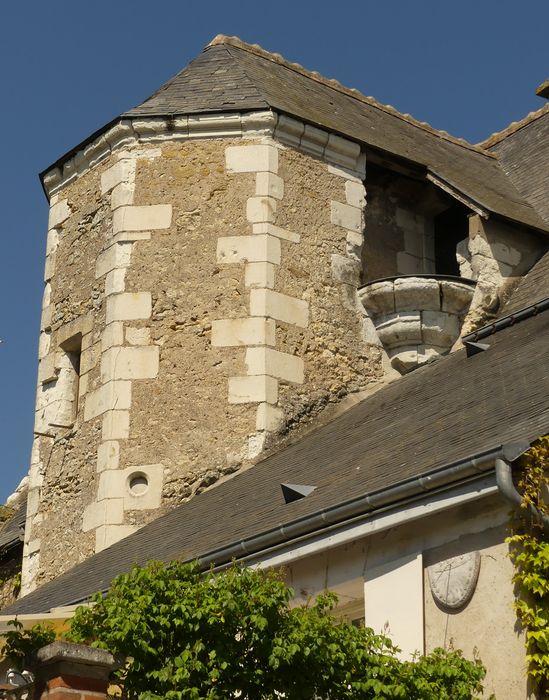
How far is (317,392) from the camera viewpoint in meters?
12.9

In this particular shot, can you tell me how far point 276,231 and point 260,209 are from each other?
9.3 inches

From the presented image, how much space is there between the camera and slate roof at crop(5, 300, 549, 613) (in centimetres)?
879

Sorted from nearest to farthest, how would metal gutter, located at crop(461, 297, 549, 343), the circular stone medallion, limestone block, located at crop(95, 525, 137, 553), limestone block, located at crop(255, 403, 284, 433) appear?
the circular stone medallion
metal gutter, located at crop(461, 297, 549, 343)
limestone block, located at crop(95, 525, 137, 553)
limestone block, located at crop(255, 403, 284, 433)

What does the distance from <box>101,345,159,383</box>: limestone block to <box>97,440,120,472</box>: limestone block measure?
23.1 inches

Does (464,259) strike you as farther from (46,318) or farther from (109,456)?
(46,318)

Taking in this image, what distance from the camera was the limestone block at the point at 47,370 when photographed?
13.8 m

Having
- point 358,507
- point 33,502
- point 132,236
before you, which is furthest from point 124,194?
point 358,507

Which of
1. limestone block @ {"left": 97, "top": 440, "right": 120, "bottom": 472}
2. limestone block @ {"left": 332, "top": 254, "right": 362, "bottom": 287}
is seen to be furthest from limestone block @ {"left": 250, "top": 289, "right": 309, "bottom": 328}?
→ limestone block @ {"left": 97, "top": 440, "right": 120, "bottom": 472}

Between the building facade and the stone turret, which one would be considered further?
the stone turret

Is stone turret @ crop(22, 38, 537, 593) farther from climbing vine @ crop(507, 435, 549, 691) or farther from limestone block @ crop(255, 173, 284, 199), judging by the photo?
climbing vine @ crop(507, 435, 549, 691)

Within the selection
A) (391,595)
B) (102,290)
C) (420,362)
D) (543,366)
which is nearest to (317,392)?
(420,362)

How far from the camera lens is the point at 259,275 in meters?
12.9

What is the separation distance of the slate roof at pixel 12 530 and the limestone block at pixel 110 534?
2.30 meters

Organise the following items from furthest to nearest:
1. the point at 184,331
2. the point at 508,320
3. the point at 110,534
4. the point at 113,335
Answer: the point at 113,335
the point at 184,331
the point at 110,534
the point at 508,320
